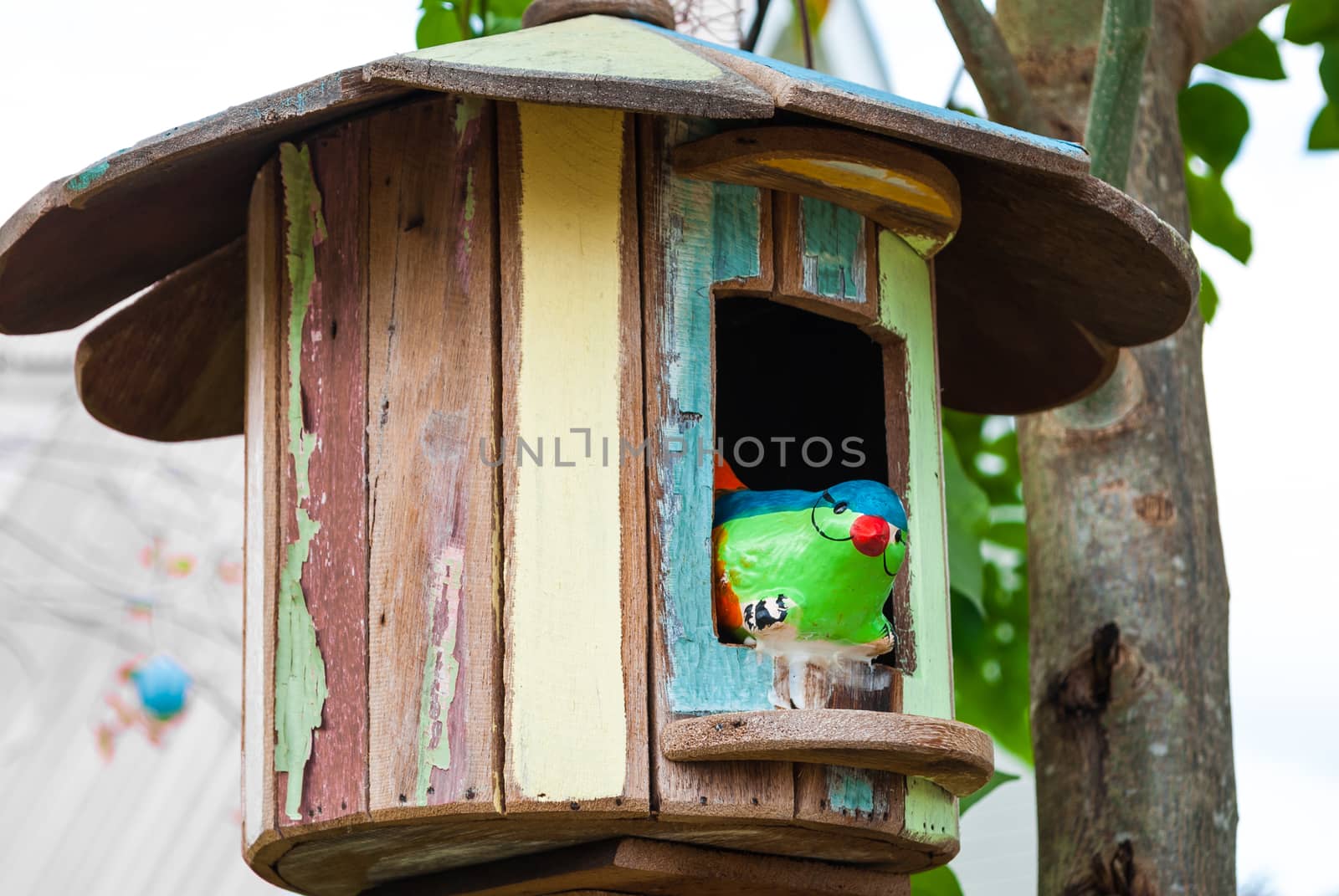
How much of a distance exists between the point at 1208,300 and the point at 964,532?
74 cm

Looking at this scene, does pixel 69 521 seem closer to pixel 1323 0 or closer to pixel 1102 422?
pixel 1102 422

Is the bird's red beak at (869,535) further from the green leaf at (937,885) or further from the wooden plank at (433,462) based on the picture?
the green leaf at (937,885)

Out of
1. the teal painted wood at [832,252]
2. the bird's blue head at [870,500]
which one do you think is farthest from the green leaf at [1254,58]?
the bird's blue head at [870,500]

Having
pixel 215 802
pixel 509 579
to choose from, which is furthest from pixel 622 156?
pixel 215 802

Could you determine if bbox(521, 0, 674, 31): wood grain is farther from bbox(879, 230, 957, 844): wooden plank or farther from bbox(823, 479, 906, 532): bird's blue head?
bbox(823, 479, 906, 532): bird's blue head

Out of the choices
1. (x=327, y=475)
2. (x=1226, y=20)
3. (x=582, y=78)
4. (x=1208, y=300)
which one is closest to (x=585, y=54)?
(x=582, y=78)

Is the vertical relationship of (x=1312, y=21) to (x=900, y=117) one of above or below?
above

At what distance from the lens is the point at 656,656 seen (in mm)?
1843

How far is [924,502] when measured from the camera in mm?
2154

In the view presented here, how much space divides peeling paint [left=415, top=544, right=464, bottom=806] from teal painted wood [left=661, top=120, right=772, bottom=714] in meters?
0.23

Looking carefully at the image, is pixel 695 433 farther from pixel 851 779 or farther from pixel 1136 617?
pixel 1136 617

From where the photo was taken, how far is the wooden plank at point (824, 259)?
80.7 inches

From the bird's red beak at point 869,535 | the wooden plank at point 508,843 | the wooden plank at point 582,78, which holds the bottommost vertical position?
the wooden plank at point 508,843

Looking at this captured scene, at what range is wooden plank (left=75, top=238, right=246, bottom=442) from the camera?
250 centimetres
